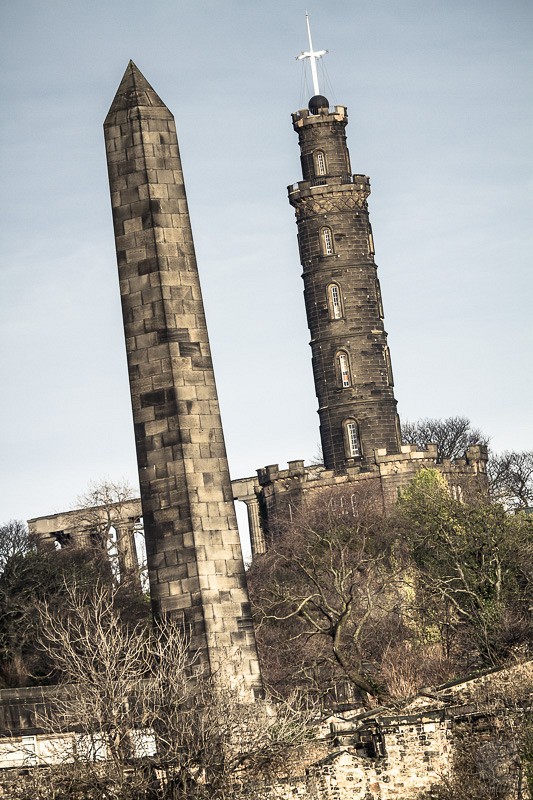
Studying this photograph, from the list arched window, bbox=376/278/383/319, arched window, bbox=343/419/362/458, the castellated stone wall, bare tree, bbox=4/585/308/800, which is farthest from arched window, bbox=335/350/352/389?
bare tree, bbox=4/585/308/800

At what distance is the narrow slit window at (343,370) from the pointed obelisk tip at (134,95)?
4985 centimetres

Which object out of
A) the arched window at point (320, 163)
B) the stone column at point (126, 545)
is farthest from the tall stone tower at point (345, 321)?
the stone column at point (126, 545)

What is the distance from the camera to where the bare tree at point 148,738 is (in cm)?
2767

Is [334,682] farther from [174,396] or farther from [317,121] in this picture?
[317,121]

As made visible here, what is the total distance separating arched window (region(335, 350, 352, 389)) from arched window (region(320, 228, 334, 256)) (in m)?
4.74

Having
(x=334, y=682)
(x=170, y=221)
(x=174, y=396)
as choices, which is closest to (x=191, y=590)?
(x=174, y=396)

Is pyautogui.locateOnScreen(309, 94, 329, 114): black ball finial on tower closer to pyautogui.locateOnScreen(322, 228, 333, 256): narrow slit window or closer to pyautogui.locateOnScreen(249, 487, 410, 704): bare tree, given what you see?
pyautogui.locateOnScreen(322, 228, 333, 256): narrow slit window

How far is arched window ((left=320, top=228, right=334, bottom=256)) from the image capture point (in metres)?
84.5

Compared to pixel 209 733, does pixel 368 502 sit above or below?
above

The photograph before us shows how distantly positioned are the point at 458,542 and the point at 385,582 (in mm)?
2655

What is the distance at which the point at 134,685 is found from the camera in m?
28.3

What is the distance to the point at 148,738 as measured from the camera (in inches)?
1153

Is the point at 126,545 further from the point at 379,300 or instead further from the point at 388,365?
the point at 379,300

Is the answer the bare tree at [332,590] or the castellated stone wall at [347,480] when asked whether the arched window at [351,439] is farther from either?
the bare tree at [332,590]
